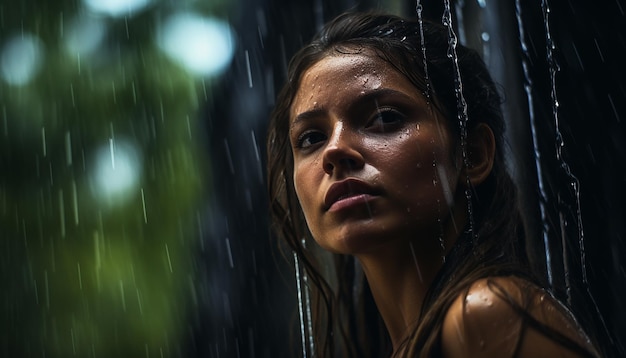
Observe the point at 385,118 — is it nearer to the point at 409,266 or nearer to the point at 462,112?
the point at 462,112

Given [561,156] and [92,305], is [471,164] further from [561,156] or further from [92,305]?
[92,305]

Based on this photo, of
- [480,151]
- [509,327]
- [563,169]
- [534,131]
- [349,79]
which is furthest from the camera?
[534,131]

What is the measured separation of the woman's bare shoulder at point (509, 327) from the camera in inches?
79.9

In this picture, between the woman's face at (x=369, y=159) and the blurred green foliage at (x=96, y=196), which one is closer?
the woman's face at (x=369, y=159)

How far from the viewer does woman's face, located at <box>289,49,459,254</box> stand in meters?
2.46

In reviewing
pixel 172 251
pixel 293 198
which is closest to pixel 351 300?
pixel 293 198

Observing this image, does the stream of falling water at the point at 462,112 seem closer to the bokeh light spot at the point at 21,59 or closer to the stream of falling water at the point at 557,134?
the stream of falling water at the point at 557,134

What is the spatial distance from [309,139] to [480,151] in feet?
1.65

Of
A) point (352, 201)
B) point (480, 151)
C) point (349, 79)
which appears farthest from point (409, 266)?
point (349, 79)

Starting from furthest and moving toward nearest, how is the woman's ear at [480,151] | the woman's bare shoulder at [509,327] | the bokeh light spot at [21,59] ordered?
the bokeh light spot at [21,59]
the woman's ear at [480,151]
the woman's bare shoulder at [509,327]

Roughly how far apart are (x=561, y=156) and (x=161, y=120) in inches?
252

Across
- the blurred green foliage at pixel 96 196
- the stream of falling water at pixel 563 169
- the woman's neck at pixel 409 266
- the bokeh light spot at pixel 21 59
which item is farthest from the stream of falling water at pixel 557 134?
the bokeh light spot at pixel 21 59

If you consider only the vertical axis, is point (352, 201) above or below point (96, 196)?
above

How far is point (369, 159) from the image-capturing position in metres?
2.47
